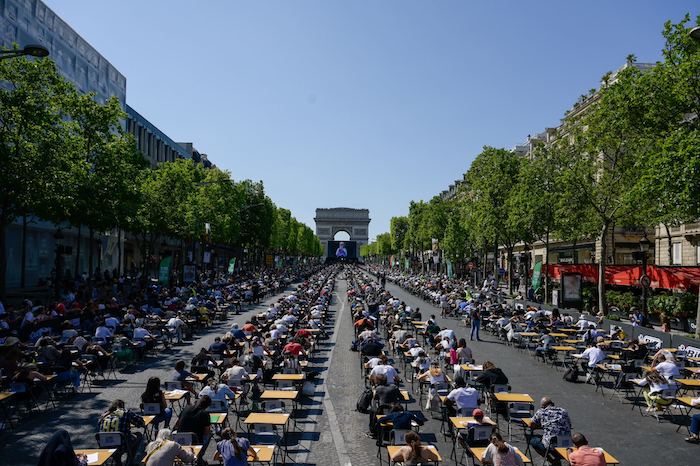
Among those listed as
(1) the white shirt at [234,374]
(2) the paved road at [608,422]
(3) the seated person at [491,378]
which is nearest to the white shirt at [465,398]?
(2) the paved road at [608,422]

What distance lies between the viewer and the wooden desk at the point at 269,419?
35.0 ft

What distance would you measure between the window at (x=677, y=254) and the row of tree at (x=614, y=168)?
22.2ft

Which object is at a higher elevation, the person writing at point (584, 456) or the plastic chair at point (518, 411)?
the person writing at point (584, 456)

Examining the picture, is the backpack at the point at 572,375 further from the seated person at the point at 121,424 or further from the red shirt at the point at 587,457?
the seated person at the point at 121,424

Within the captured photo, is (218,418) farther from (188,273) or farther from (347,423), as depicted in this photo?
(188,273)

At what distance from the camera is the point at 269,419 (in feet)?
35.5

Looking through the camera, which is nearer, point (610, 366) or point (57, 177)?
point (610, 366)

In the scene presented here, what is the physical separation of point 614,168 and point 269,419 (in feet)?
100

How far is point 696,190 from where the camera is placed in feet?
69.7

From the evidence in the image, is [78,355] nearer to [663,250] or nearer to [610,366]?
[610,366]

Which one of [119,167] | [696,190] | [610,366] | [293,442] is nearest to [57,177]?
[119,167]

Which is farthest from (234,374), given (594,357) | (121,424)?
(594,357)

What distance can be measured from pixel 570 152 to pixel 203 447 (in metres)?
37.5

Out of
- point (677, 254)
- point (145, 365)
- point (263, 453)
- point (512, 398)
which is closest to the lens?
point (263, 453)
